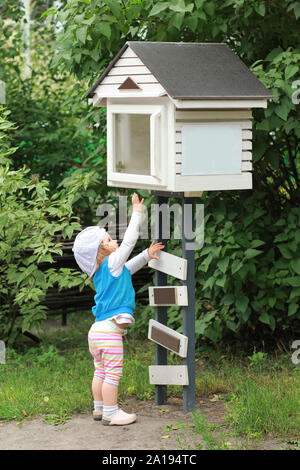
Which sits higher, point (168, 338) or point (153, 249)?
point (153, 249)

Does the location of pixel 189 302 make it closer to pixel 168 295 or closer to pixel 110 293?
pixel 168 295

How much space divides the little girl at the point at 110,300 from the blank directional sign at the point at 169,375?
1.23 feet

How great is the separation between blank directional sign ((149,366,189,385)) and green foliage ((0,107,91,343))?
1358 millimetres

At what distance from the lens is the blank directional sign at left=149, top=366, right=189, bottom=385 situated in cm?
511

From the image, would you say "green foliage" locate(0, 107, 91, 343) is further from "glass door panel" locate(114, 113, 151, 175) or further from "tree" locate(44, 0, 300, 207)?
"glass door panel" locate(114, 113, 151, 175)

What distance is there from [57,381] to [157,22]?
9.22ft

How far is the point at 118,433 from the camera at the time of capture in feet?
15.8

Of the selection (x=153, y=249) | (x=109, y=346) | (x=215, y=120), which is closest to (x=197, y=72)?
(x=215, y=120)

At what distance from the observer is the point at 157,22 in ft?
19.9

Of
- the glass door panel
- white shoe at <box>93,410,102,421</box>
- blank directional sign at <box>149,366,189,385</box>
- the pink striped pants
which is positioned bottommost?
white shoe at <box>93,410,102,421</box>

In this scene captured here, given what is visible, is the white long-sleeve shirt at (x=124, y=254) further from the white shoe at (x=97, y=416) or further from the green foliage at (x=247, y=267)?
the green foliage at (x=247, y=267)

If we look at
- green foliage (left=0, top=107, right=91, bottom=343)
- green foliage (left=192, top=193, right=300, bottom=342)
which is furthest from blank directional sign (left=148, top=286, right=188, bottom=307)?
green foliage (left=0, top=107, right=91, bottom=343)

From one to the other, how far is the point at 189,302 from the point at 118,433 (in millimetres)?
919

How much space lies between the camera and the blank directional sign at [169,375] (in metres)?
5.11
